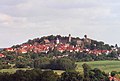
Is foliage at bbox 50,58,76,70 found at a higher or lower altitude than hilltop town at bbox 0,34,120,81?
lower

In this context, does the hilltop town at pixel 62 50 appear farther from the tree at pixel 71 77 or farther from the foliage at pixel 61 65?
the tree at pixel 71 77

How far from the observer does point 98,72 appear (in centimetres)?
7369

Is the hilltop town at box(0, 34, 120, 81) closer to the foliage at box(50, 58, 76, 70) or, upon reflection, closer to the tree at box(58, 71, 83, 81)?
the foliage at box(50, 58, 76, 70)

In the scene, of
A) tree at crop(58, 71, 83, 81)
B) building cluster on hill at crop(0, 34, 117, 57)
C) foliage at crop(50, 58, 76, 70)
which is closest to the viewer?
tree at crop(58, 71, 83, 81)

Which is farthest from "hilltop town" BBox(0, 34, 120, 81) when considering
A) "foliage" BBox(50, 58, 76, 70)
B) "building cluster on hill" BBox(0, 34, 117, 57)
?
"foliage" BBox(50, 58, 76, 70)

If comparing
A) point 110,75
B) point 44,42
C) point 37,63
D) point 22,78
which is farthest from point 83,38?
point 22,78

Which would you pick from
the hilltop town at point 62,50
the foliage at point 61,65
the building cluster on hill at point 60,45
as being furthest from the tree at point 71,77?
the building cluster on hill at point 60,45

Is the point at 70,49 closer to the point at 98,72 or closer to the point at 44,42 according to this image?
the point at 44,42

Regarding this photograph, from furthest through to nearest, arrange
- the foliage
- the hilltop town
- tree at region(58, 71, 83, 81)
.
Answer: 1. the hilltop town
2. the foliage
3. tree at region(58, 71, 83, 81)

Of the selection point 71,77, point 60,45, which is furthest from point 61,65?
point 60,45

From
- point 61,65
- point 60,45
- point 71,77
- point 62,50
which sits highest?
point 60,45

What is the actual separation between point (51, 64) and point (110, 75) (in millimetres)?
21265

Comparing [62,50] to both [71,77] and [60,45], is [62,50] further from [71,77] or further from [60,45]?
[71,77]

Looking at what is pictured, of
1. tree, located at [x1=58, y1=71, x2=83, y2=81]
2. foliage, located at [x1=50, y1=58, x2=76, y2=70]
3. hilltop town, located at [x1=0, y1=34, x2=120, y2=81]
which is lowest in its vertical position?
tree, located at [x1=58, y1=71, x2=83, y2=81]
